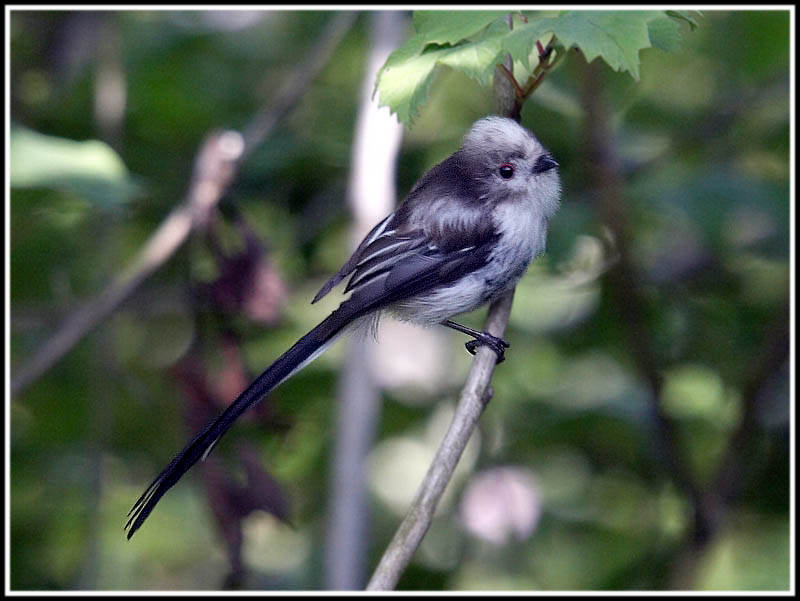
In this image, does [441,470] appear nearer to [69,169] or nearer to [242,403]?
[242,403]

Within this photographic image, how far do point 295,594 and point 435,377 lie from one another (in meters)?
1.18

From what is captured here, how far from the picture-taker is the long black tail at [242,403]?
79.3 inches

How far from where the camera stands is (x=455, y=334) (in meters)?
3.78

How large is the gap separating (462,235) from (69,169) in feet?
3.83

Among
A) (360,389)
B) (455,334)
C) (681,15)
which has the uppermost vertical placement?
(681,15)

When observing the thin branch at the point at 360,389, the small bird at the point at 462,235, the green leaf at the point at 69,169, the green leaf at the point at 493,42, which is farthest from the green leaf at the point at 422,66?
the green leaf at the point at 69,169

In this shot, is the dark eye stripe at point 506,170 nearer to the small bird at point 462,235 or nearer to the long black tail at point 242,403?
the small bird at point 462,235

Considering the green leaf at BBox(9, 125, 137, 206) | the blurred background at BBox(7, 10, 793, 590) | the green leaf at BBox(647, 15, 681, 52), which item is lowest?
the blurred background at BBox(7, 10, 793, 590)

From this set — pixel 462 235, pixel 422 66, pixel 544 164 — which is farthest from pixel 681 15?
pixel 462 235

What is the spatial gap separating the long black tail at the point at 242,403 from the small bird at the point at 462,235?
0.17ft

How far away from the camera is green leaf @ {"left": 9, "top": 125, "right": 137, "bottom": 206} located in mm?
2356

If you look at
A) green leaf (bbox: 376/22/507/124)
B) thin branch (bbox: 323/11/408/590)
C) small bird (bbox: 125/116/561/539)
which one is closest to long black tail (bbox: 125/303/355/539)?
small bird (bbox: 125/116/561/539)

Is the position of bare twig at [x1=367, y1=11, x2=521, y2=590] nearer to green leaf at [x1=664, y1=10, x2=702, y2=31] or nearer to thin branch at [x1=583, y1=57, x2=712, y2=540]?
green leaf at [x1=664, y1=10, x2=702, y2=31]

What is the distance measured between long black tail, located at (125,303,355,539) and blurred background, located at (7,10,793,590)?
79 centimetres
